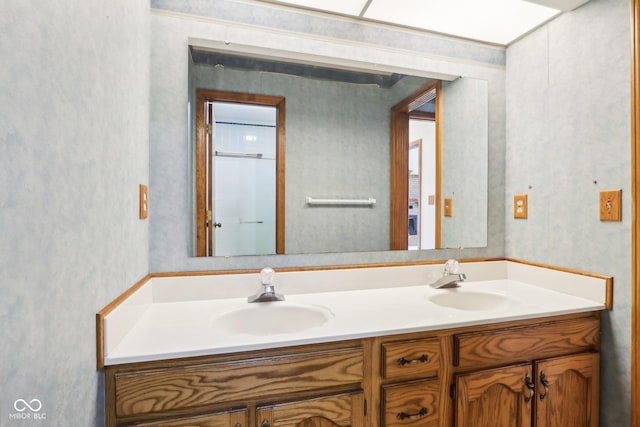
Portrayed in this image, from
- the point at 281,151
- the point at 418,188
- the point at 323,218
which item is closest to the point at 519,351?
the point at 418,188

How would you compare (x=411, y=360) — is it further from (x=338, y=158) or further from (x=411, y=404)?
(x=338, y=158)

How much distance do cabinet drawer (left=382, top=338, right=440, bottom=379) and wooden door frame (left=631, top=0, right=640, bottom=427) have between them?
0.78 metres

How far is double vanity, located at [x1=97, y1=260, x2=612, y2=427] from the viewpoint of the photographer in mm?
900

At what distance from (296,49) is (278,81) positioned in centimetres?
17

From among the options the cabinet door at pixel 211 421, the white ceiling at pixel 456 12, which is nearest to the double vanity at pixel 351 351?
the cabinet door at pixel 211 421

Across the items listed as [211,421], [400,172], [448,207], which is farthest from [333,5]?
[211,421]

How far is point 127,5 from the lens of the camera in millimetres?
1018

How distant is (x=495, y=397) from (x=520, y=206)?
96 centimetres

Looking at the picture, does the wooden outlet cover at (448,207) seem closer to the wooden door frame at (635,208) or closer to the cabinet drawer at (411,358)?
the wooden door frame at (635,208)

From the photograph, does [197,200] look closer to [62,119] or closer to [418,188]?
[62,119]

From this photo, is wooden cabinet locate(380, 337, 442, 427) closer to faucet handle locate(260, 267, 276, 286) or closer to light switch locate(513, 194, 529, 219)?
faucet handle locate(260, 267, 276, 286)

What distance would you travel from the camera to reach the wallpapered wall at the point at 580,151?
1252 mm

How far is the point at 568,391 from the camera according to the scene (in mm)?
1283

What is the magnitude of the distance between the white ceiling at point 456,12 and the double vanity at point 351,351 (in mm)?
1189
